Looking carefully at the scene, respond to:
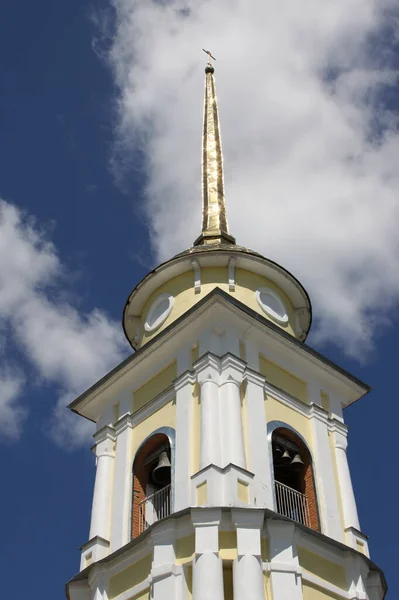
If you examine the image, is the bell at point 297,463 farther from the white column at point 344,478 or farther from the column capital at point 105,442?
the column capital at point 105,442

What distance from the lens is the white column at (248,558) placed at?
13477 millimetres

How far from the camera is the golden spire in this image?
69.9ft

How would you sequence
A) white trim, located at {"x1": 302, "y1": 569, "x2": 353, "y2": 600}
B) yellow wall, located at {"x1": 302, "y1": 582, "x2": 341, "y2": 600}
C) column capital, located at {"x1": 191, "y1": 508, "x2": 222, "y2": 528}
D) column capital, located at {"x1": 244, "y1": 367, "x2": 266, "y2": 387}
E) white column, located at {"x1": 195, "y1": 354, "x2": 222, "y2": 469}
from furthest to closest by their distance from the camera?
column capital, located at {"x1": 244, "y1": 367, "x2": 266, "y2": 387}
white column, located at {"x1": 195, "y1": 354, "x2": 222, "y2": 469}
white trim, located at {"x1": 302, "y1": 569, "x2": 353, "y2": 600}
yellow wall, located at {"x1": 302, "y1": 582, "x2": 341, "y2": 600}
column capital, located at {"x1": 191, "y1": 508, "x2": 222, "y2": 528}

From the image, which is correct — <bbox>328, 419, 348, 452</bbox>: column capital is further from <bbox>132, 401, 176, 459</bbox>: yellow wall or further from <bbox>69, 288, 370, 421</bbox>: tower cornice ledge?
<bbox>132, 401, 176, 459</bbox>: yellow wall

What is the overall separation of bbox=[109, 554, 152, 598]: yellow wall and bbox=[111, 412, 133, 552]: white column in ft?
2.00

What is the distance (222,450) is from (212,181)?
918 centimetres

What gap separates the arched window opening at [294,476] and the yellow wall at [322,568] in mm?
809

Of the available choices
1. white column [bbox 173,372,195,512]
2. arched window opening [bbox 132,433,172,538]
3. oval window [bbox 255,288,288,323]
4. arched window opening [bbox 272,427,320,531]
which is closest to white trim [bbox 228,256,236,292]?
oval window [bbox 255,288,288,323]

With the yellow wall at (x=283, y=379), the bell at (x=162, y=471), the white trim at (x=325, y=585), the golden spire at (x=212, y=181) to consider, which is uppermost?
the golden spire at (x=212, y=181)

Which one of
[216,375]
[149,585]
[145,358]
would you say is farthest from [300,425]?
[149,585]

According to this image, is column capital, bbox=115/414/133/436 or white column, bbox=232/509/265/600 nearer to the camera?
→ white column, bbox=232/509/265/600

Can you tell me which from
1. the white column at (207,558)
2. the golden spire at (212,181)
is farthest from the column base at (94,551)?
the golden spire at (212,181)

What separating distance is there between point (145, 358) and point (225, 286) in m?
2.27

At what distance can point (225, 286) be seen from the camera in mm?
19141
